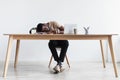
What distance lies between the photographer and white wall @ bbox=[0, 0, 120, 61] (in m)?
4.47

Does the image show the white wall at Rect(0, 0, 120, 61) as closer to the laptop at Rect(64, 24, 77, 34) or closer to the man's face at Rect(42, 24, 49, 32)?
the man's face at Rect(42, 24, 49, 32)

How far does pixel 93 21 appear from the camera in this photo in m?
4.54

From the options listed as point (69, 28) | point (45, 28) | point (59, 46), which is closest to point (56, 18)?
point (45, 28)

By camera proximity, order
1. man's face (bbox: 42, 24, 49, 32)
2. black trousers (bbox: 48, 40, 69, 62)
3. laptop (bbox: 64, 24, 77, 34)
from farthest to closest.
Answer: man's face (bbox: 42, 24, 49, 32), black trousers (bbox: 48, 40, 69, 62), laptop (bbox: 64, 24, 77, 34)

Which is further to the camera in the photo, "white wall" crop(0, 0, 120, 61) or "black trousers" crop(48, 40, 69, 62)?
"white wall" crop(0, 0, 120, 61)

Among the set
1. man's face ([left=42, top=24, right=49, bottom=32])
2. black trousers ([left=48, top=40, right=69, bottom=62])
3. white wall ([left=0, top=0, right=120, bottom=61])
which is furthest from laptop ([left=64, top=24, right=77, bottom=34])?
white wall ([left=0, top=0, right=120, bottom=61])

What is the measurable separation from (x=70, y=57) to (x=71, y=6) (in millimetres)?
952

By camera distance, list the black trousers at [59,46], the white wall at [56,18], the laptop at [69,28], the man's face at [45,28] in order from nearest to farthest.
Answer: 1. the laptop at [69,28]
2. the black trousers at [59,46]
3. the man's face at [45,28]
4. the white wall at [56,18]

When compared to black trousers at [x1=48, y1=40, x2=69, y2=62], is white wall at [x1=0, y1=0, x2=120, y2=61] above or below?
above

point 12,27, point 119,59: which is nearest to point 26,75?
point 12,27

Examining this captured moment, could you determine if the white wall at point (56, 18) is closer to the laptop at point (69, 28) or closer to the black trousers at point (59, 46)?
the black trousers at point (59, 46)

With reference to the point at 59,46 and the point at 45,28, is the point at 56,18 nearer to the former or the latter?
the point at 45,28

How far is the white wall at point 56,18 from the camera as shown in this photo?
447cm

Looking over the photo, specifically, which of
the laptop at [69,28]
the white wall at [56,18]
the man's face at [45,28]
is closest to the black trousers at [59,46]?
the man's face at [45,28]
